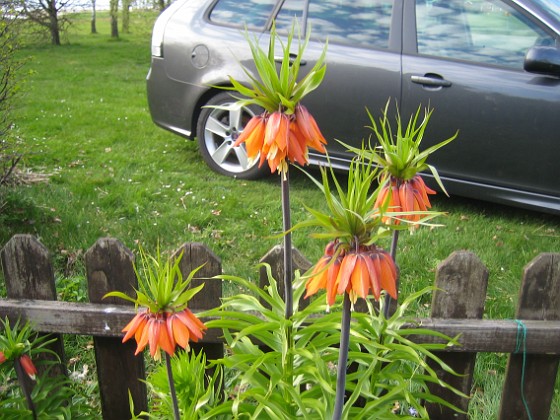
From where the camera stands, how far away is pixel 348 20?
176 inches

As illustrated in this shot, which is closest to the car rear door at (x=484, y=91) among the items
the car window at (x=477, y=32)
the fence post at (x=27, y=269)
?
the car window at (x=477, y=32)

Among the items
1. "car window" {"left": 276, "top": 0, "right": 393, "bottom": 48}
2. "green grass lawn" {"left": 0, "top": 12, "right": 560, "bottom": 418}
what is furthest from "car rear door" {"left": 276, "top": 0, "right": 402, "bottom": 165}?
"green grass lawn" {"left": 0, "top": 12, "right": 560, "bottom": 418}

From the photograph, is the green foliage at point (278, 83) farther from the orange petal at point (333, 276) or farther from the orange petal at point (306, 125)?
the orange petal at point (333, 276)

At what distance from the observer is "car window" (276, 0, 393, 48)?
14.3 feet

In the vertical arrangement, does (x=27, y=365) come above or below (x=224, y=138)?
above

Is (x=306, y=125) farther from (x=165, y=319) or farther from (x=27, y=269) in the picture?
(x=27, y=269)

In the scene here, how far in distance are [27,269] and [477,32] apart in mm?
3278

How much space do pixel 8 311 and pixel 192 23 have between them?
3416 millimetres

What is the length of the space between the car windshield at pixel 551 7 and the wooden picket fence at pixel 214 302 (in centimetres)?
248

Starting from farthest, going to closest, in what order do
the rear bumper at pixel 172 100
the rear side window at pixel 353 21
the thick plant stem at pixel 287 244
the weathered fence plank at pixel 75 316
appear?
the rear bumper at pixel 172 100 → the rear side window at pixel 353 21 → the weathered fence plank at pixel 75 316 → the thick plant stem at pixel 287 244

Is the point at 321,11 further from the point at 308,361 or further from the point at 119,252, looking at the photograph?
the point at 308,361

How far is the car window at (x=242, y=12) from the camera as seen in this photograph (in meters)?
4.75

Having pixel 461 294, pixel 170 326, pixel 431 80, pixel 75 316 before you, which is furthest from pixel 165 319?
pixel 431 80

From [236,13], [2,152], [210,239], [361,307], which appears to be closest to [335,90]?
[236,13]
